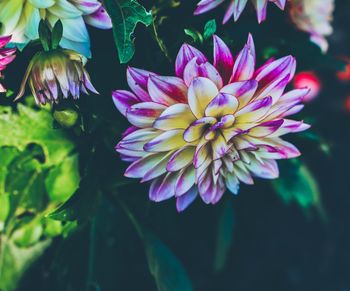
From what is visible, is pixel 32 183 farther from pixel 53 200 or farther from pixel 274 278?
pixel 274 278

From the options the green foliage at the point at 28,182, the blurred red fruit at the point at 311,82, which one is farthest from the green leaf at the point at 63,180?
the blurred red fruit at the point at 311,82

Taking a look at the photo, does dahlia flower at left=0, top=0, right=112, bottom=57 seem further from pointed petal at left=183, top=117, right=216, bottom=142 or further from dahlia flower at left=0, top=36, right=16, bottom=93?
pointed petal at left=183, top=117, right=216, bottom=142

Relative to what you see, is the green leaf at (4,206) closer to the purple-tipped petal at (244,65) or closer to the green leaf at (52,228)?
the green leaf at (52,228)

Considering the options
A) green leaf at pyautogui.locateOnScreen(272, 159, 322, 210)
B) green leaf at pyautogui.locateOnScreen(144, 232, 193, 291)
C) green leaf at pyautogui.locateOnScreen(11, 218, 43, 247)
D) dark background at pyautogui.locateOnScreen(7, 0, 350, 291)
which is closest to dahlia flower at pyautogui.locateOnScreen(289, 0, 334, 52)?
dark background at pyautogui.locateOnScreen(7, 0, 350, 291)

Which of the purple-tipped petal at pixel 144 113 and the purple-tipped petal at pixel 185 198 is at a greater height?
the purple-tipped petal at pixel 144 113

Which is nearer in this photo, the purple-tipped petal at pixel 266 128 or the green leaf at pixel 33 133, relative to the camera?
the purple-tipped petal at pixel 266 128

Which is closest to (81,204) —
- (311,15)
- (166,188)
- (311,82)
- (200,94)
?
(166,188)
